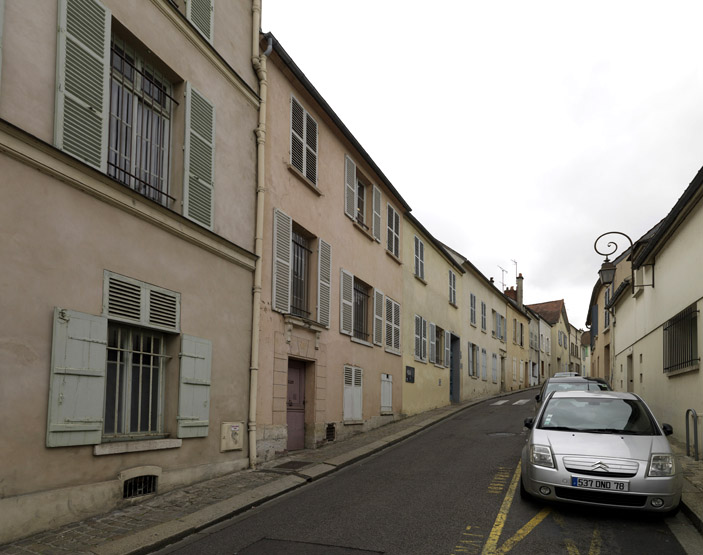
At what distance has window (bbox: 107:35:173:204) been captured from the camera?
799 cm

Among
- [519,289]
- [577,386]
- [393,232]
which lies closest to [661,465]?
[577,386]

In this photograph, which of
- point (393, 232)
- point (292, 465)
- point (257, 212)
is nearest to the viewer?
point (292, 465)

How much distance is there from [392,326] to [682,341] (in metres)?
8.11

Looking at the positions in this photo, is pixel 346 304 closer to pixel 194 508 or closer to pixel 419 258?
pixel 419 258

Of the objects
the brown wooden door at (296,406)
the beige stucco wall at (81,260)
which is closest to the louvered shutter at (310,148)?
the beige stucco wall at (81,260)

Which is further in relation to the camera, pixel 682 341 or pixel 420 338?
pixel 420 338

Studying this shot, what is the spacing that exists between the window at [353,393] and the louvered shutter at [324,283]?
1.70 m

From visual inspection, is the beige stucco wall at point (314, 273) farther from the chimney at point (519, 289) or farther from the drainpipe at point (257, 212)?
the chimney at point (519, 289)

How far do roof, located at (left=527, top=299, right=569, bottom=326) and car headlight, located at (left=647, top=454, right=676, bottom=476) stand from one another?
6007 centimetres

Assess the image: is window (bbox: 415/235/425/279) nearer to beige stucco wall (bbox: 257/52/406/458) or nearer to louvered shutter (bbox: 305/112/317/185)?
beige stucco wall (bbox: 257/52/406/458)

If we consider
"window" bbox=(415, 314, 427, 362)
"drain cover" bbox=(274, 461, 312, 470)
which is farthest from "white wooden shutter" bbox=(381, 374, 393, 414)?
"drain cover" bbox=(274, 461, 312, 470)

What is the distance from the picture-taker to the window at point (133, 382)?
7598mm

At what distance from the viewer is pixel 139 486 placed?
25.0 feet

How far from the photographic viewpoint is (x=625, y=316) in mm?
21453
